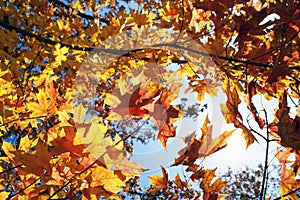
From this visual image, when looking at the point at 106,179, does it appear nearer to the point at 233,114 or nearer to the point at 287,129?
the point at 233,114

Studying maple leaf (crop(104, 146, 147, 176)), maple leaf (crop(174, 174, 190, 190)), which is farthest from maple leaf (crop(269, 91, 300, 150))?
maple leaf (crop(174, 174, 190, 190))

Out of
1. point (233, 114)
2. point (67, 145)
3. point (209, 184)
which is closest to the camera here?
point (67, 145)

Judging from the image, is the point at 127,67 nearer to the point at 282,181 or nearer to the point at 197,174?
the point at 197,174

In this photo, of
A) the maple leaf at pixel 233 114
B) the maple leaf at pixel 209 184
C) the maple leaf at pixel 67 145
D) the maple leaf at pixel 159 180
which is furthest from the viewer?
the maple leaf at pixel 159 180

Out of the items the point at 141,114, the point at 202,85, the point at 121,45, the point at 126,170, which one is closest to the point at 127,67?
the point at 121,45

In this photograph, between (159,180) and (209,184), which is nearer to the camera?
(209,184)

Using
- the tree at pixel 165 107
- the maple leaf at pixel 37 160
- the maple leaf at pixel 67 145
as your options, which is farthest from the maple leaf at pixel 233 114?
the maple leaf at pixel 37 160

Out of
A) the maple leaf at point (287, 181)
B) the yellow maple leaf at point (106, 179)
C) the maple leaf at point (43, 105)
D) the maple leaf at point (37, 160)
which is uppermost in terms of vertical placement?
the maple leaf at point (43, 105)

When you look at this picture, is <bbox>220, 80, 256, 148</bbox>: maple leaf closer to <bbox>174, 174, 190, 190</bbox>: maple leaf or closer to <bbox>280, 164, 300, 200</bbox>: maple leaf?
<bbox>280, 164, 300, 200</bbox>: maple leaf

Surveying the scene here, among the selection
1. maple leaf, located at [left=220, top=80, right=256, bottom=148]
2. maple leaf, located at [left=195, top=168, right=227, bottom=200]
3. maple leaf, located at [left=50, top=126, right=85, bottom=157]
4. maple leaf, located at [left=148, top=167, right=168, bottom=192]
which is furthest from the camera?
maple leaf, located at [left=148, top=167, right=168, bottom=192]

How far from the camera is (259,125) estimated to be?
3.75 ft

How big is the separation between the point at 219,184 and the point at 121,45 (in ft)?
5.14

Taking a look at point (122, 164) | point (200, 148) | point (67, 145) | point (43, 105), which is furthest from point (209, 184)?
point (43, 105)

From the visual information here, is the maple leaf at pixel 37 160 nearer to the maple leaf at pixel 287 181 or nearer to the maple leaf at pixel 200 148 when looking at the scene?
the maple leaf at pixel 200 148
